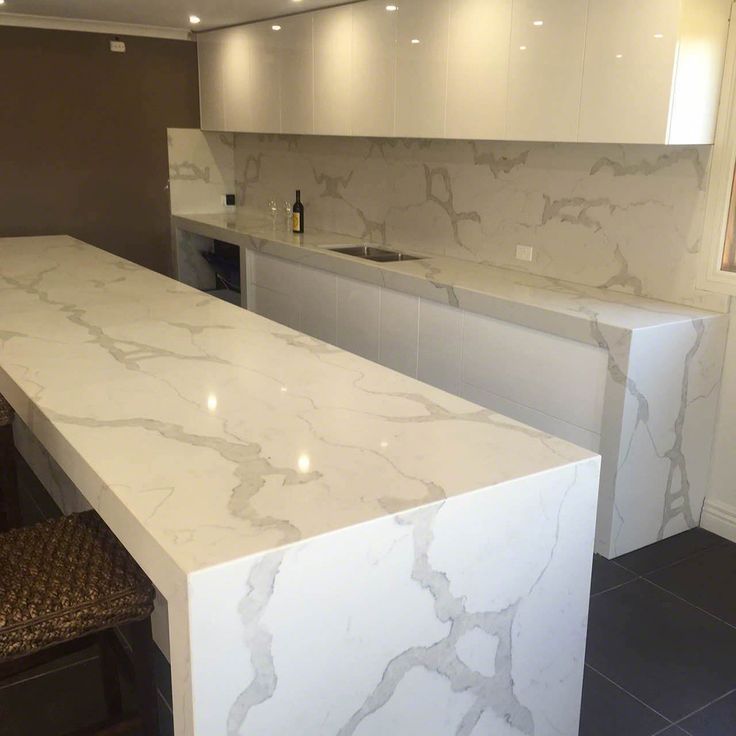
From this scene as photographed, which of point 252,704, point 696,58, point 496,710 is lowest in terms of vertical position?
point 496,710

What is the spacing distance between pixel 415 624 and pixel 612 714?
0.98 metres

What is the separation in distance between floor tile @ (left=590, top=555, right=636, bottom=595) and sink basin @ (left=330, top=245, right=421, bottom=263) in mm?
2100

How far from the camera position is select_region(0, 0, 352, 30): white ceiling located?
4273 mm

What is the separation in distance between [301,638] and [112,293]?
2.06m

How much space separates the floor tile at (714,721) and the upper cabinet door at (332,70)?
10.1 ft

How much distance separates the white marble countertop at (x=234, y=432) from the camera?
51.2 inches

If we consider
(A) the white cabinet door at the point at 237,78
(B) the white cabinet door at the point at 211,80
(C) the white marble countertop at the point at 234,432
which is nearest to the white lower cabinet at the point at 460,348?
(C) the white marble countertop at the point at 234,432

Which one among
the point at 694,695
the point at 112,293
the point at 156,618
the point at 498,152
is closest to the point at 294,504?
the point at 156,618

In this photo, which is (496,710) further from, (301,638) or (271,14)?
(271,14)

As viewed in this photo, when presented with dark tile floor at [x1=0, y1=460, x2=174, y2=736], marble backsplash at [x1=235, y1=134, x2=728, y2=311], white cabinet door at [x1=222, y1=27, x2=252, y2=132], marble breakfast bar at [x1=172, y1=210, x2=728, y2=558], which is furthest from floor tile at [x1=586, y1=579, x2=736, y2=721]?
white cabinet door at [x1=222, y1=27, x2=252, y2=132]

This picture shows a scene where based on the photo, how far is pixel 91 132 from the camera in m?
5.30

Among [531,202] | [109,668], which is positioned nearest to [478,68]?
[531,202]

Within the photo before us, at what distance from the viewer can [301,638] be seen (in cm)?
126

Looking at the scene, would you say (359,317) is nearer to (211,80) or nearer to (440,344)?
(440,344)
